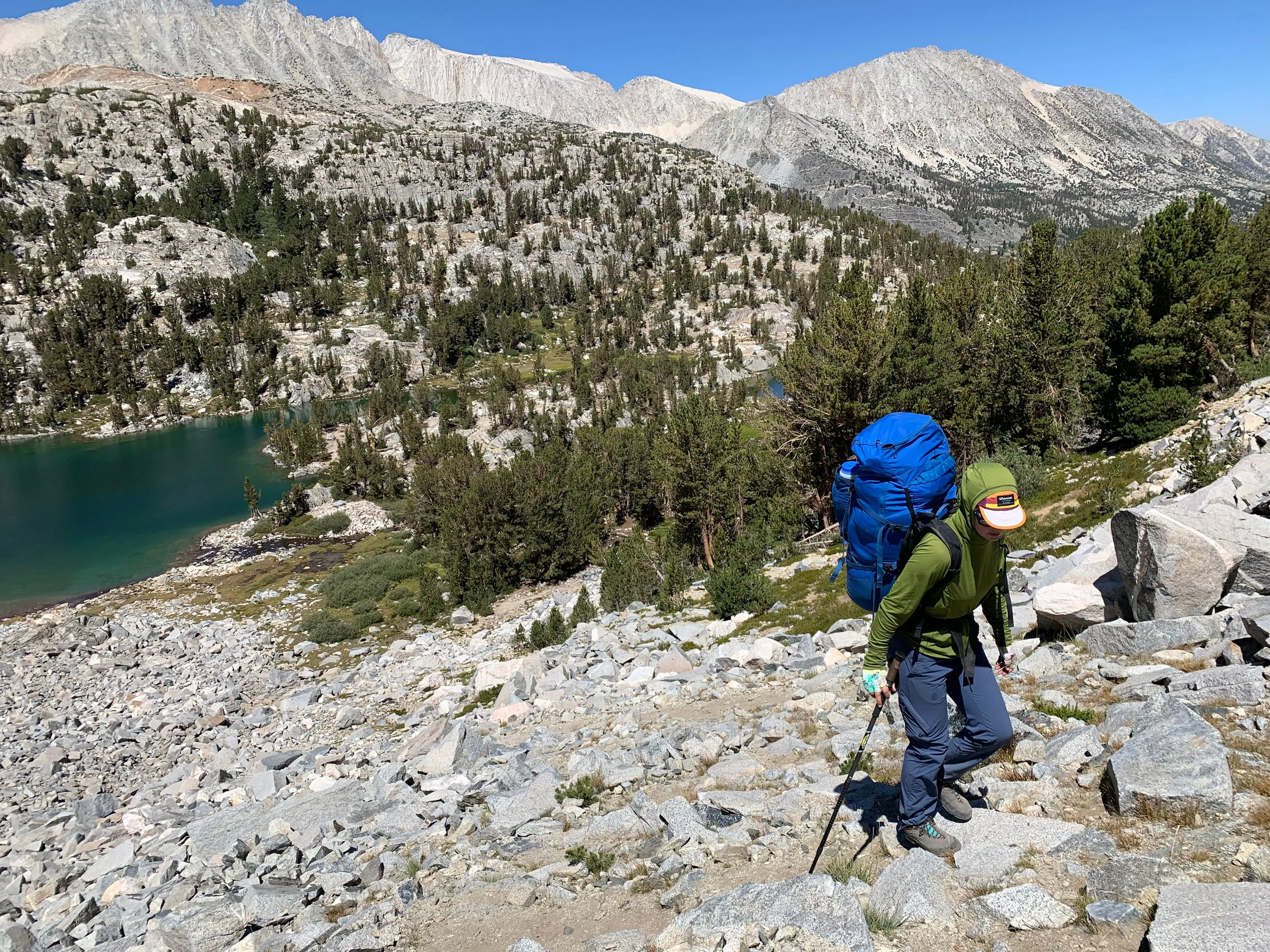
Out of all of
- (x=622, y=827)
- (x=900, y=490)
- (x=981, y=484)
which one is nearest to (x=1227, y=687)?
(x=981, y=484)

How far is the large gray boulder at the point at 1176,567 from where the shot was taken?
279 inches

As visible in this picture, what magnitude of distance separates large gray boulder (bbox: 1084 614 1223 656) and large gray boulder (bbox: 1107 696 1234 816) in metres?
2.40

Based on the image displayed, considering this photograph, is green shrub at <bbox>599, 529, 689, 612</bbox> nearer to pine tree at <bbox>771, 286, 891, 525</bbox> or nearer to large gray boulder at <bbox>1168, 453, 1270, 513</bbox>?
pine tree at <bbox>771, 286, 891, 525</bbox>

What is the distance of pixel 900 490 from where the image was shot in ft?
13.6

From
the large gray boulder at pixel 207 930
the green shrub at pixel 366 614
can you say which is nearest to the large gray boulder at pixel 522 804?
the large gray boulder at pixel 207 930

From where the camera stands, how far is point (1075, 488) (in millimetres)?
18156

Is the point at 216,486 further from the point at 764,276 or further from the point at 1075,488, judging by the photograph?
the point at 764,276

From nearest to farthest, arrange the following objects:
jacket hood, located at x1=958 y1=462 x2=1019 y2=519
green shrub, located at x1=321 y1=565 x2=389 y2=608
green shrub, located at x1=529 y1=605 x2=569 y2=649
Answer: jacket hood, located at x1=958 y1=462 x2=1019 y2=519
green shrub, located at x1=529 y1=605 x2=569 y2=649
green shrub, located at x1=321 y1=565 x2=389 y2=608

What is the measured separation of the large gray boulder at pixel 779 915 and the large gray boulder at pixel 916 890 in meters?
0.18

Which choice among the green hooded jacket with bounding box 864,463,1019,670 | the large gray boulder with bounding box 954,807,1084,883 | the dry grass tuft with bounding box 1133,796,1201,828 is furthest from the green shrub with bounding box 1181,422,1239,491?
the green hooded jacket with bounding box 864,463,1019,670

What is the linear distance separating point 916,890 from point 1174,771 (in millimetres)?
1918

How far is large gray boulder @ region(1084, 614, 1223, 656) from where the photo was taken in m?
6.76

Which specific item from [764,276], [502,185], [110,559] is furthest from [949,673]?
[502,185]

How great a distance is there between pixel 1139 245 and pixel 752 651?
3194cm
